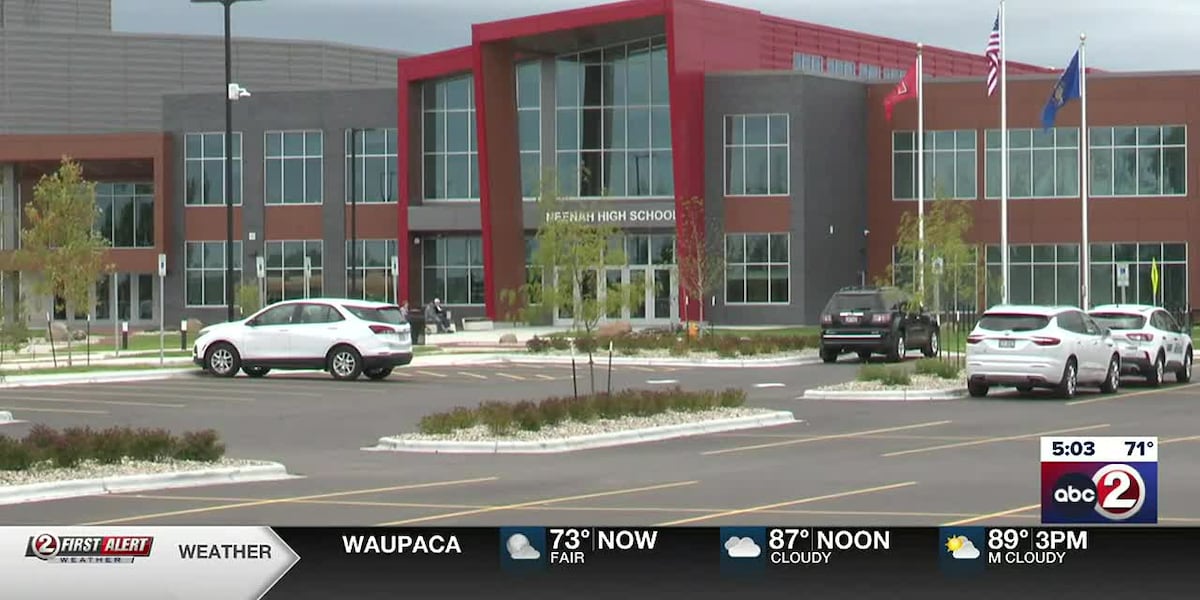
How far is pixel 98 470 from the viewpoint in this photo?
1762 cm

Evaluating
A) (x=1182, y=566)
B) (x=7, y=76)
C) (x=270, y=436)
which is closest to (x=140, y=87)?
(x=7, y=76)

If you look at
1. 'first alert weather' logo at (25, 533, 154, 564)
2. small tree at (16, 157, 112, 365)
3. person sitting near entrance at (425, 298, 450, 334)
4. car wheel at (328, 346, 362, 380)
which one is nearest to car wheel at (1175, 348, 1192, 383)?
car wheel at (328, 346, 362, 380)

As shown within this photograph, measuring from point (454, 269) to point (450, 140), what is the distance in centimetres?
540

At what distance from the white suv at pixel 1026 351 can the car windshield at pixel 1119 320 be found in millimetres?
4126

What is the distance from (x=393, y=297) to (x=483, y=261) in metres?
5.37

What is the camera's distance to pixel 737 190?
7106 centimetres

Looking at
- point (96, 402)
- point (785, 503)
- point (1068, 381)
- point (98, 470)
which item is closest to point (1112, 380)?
point (1068, 381)

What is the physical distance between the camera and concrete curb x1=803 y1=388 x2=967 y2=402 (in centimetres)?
3028

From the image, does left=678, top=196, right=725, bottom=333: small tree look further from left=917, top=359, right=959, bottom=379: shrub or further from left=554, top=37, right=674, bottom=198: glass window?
left=917, top=359, right=959, bottom=379: shrub

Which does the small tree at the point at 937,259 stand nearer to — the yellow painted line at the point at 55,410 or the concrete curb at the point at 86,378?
the concrete curb at the point at 86,378

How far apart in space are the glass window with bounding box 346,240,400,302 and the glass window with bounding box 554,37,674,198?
9.43 metres

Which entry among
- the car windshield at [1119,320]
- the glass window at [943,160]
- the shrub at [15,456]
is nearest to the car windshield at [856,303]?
the car windshield at [1119,320]

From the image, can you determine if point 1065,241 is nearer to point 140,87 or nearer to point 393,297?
point 393,297

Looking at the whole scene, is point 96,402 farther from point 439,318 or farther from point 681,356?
point 439,318
